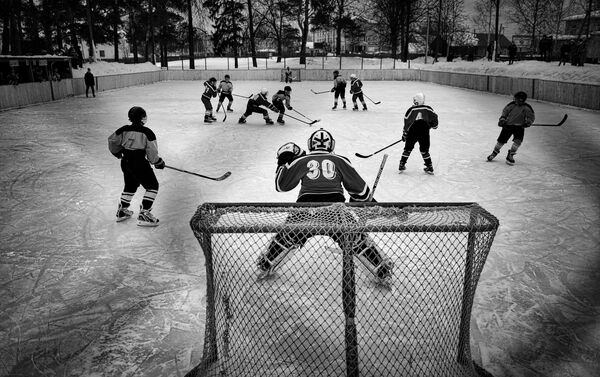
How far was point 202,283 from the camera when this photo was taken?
4254 millimetres

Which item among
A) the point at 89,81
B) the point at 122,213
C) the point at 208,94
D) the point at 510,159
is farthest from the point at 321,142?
the point at 89,81

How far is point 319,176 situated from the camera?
3682 millimetres

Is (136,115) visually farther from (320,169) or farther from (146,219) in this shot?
(320,169)

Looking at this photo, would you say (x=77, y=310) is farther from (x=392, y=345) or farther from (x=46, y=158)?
(x=46, y=158)

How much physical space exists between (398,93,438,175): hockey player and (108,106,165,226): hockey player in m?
4.14

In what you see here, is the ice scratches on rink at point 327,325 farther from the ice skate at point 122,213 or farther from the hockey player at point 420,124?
the hockey player at point 420,124

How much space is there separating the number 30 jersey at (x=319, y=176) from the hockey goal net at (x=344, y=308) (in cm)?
48

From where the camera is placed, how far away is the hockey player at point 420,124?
7.62m

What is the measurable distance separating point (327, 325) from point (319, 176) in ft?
3.70

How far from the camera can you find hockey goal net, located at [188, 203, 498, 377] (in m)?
2.75

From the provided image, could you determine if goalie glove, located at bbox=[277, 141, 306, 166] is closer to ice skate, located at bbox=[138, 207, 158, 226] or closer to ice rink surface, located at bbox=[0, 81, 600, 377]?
ice rink surface, located at bbox=[0, 81, 600, 377]

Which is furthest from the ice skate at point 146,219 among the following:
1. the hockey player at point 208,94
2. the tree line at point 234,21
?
the tree line at point 234,21

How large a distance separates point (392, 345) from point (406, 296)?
2.34ft

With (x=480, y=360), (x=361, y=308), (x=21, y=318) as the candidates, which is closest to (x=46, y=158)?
(x=21, y=318)
